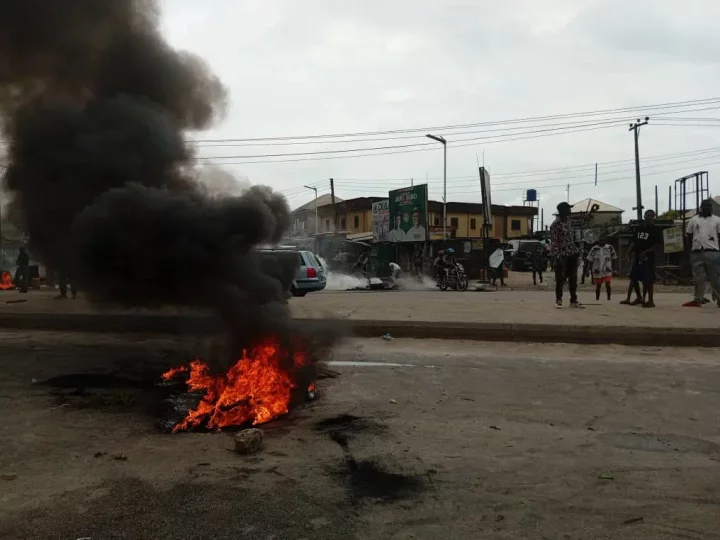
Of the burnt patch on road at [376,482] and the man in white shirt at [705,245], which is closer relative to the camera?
the burnt patch on road at [376,482]

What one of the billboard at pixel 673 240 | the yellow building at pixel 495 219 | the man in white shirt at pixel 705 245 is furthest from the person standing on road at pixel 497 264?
the yellow building at pixel 495 219

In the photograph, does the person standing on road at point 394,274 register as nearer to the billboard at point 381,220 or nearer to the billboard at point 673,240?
the billboard at point 381,220

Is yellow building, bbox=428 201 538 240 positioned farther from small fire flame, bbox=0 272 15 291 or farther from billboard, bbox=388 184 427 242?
small fire flame, bbox=0 272 15 291

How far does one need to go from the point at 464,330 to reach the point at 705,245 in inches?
177

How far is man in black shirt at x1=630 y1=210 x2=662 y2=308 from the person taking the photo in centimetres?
966

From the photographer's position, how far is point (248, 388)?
4.27 meters

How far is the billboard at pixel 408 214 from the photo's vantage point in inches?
973

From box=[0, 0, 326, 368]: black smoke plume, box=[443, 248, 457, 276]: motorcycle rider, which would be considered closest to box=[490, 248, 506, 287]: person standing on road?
box=[443, 248, 457, 276]: motorcycle rider

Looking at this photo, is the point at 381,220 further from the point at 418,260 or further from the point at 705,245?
the point at 705,245

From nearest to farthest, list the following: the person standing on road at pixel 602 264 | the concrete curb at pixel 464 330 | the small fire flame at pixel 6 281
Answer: the concrete curb at pixel 464 330 → the person standing on road at pixel 602 264 → the small fire flame at pixel 6 281

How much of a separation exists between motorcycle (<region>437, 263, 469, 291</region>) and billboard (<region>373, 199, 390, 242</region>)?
9.59m

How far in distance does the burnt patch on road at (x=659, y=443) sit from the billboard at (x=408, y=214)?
20332 mm

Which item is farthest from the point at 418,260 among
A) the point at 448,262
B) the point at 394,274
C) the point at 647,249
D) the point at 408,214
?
the point at 647,249

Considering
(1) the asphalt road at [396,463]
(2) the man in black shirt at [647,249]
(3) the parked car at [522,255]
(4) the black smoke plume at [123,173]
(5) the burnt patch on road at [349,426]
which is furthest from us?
(3) the parked car at [522,255]
